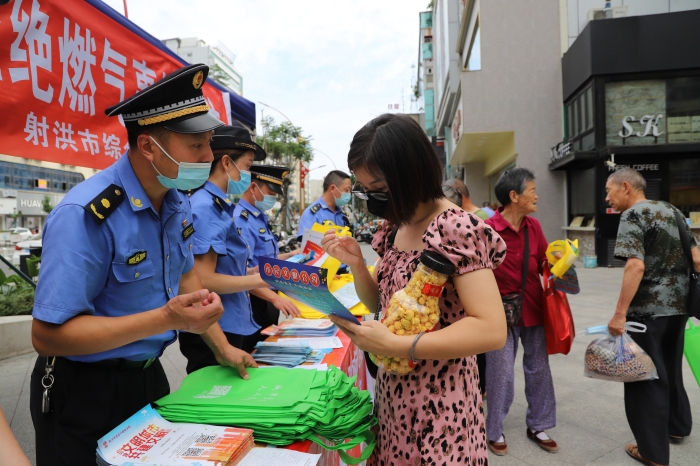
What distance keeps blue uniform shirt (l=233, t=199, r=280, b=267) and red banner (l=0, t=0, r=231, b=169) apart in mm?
1042

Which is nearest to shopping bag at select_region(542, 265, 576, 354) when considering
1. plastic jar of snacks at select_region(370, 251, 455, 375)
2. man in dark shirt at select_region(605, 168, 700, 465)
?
man in dark shirt at select_region(605, 168, 700, 465)

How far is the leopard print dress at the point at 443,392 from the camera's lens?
1.22m

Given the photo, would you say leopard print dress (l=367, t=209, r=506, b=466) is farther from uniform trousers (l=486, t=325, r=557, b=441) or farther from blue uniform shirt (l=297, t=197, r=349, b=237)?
blue uniform shirt (l=297, t=197, r=349, b=237)

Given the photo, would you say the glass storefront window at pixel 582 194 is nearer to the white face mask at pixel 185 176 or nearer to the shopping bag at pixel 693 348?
the shopping bag at pixel 693 348

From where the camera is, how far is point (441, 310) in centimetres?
134

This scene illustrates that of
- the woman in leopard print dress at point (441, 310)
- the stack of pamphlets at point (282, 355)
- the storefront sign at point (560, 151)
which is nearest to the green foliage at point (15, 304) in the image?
the stack of pamphlets at point (282, 355)

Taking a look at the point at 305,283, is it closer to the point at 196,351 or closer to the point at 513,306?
the point at 196,351

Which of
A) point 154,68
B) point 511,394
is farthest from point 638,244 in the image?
point 154,68

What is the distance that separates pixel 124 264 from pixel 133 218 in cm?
16

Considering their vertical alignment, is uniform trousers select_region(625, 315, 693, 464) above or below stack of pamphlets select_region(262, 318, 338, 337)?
below

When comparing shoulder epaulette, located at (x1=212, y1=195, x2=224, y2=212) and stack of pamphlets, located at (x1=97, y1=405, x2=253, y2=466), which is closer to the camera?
stack of pamphlets, located at (x1=97, y1=405, x2=253, y2=466)

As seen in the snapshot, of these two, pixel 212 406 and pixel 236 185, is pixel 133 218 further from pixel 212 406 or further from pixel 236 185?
pixel 236 185

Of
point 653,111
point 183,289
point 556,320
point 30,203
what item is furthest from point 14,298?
point 30,203

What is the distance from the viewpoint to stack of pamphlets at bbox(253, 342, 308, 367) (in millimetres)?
2047
